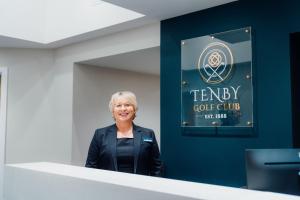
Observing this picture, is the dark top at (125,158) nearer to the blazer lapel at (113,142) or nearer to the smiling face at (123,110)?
the blazer lapel at (113,142)

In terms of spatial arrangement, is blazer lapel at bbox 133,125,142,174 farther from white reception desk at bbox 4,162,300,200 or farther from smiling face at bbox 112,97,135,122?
white reception desk at bbox 4,162,300,200

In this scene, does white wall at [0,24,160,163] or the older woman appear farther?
white wall at [0,24,160,163]

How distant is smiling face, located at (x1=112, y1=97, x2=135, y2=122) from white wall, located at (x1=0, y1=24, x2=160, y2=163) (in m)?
1.58

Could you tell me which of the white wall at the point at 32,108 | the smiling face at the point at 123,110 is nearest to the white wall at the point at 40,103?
the white wall at the point at 32,108

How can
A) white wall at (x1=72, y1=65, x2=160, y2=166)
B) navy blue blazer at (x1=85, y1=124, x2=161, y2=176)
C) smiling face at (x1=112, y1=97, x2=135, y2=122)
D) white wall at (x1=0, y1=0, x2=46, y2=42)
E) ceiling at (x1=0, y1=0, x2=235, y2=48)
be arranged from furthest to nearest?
white wall at (x1=72, y1=65, x2=160, y2=166)
white wall at (x1=0, y1=0, x2=46, y2=42)
ceiling at (x1=0, y1=0, x2=235, y2=48)
smiling face at (x1=112, y1=97, x2=135, y2=122)
navy blue blazer at (x1=85, y1=124, x2=161, y2=176)

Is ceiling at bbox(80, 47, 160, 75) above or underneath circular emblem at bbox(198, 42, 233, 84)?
above

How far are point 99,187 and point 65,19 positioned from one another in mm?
3330

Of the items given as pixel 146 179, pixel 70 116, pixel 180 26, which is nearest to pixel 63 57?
pixel 70 116

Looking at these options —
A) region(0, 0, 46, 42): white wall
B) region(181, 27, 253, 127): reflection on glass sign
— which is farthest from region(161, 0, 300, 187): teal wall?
A: region(0, 0, 46, 42): white wall

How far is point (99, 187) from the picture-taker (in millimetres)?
822

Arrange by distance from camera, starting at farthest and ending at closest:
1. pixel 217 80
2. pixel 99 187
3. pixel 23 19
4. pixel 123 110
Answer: pixel 23 19 < pixel 217 80 < pixel 123 110 < pixel 99 187

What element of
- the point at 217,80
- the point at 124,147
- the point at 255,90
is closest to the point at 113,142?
the point at 124,147

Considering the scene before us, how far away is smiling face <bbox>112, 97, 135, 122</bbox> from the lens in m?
2.58

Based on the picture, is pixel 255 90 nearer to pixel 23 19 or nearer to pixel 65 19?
pixel 65 19
